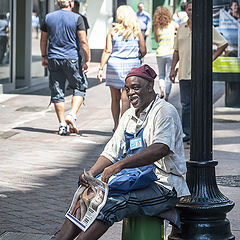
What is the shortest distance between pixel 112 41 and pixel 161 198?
596cm

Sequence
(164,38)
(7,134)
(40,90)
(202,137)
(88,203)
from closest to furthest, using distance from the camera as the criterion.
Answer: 1. (88,203)
2. (202,137)
3. (7,134)
4. (164,38)
5. (40,90)

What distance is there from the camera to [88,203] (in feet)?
14.7

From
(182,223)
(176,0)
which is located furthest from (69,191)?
(176,0)

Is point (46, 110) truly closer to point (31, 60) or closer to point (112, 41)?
point (112, 41)

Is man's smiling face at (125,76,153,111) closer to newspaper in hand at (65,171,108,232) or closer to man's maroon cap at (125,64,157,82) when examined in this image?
man's maroon cap at (125,64,157,82)

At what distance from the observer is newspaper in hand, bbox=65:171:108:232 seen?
4375mm

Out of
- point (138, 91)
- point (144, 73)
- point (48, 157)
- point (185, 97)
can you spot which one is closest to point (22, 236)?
point (138, 91)

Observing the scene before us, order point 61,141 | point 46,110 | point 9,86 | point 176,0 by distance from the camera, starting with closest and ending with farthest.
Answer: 1. point 61,141
2. point 46,110
3. point 9,86
4. point 176,0

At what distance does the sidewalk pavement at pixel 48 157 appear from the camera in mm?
5957

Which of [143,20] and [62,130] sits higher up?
[143,20]

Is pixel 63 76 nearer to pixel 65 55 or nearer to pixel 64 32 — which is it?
pixel 65 55

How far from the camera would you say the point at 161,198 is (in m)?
4.58

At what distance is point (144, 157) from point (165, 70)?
9208mm

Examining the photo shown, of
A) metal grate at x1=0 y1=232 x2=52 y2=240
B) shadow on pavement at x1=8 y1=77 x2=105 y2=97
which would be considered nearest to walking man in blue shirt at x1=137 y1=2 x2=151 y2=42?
shadow on pavement at x1=8 y1=77 x2=105 y2=97
